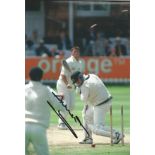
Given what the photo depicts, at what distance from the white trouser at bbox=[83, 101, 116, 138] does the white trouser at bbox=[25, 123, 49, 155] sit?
2216 mm

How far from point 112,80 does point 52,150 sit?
26.4ft

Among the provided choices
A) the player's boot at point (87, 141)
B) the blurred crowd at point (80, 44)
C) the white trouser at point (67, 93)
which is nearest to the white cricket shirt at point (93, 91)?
the player's boot at point (87, 141)

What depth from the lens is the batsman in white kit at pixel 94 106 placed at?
12.0 metres

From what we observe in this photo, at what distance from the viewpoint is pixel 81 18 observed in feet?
65.9

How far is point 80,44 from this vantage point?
61.5 ft

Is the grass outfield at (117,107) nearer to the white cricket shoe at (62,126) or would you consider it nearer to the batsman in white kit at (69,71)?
the white cricket shoe at (62,126)

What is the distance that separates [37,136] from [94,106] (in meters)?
2.42

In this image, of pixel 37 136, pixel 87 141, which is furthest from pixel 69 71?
pixel 37 136

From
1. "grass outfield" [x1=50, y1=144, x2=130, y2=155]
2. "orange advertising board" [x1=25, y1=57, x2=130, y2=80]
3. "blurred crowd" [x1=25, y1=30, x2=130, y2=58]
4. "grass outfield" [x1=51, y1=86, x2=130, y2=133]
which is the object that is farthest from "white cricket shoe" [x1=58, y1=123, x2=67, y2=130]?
"orange advertising board" [x1=25, y1=57, x2=130, y2=80]

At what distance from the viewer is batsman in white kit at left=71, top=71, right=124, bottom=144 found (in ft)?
39.3

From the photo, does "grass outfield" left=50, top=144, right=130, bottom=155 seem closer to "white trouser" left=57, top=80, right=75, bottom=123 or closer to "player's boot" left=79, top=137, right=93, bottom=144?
"player's boot" left=79, top=137, right=93, bottom=144
